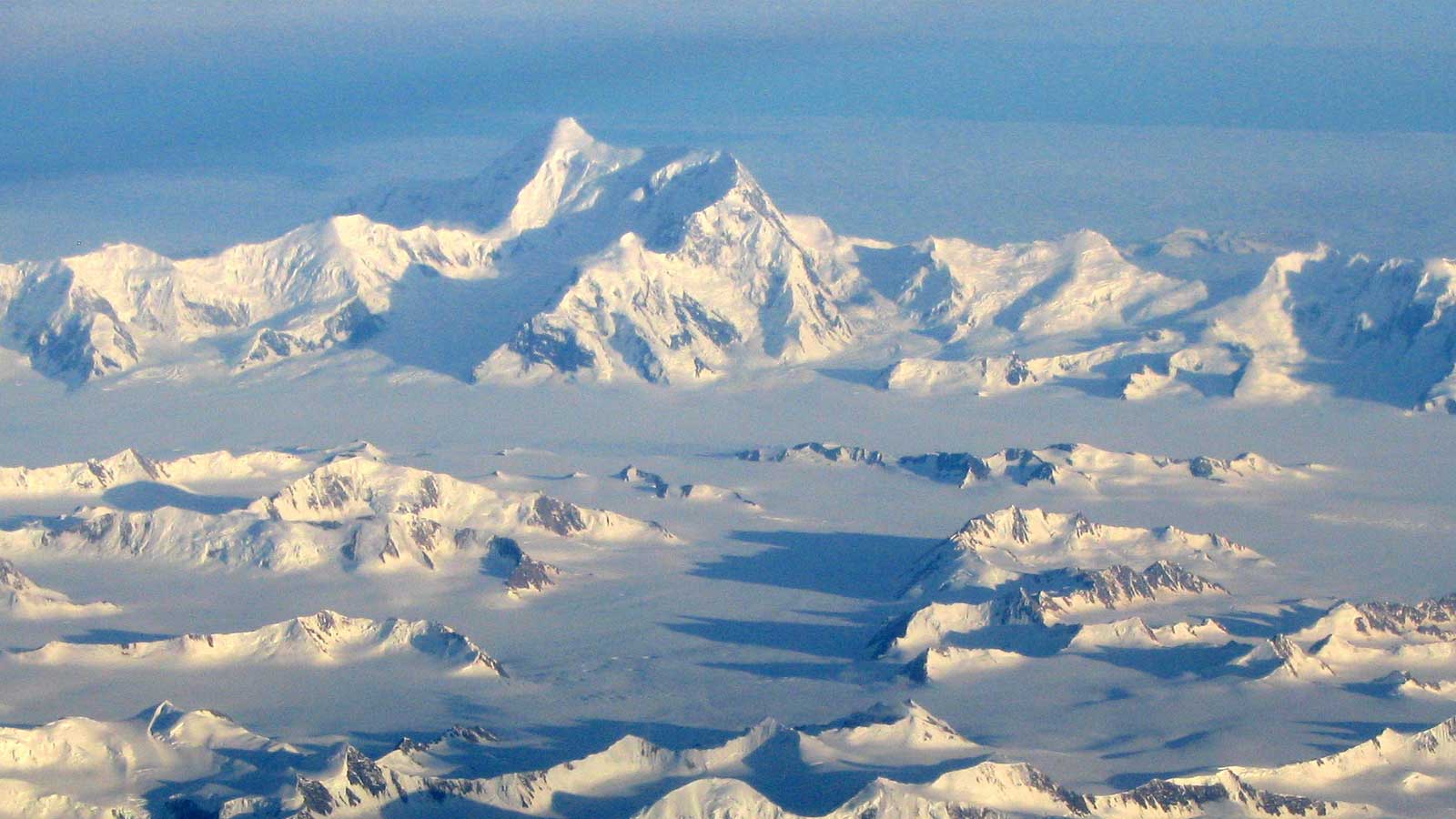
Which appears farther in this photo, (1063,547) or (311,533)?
(1063,547)

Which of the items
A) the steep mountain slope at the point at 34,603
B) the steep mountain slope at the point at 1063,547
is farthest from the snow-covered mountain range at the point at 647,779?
the steep mountain slope at the point at 1063,547

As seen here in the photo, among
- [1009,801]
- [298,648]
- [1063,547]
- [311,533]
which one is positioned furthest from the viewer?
[1063,547]

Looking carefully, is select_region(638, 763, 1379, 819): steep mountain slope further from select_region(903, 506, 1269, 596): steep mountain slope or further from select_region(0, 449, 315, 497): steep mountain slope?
select_region(0, 449, 315, 497): steep mountain slope

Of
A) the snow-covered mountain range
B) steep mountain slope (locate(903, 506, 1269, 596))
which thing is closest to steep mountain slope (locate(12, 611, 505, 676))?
the snow-covered mountain range

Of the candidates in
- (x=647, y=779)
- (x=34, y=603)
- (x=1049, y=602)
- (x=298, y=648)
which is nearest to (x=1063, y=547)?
(x=1049, y=602)

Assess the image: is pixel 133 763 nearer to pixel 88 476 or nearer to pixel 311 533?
pixel 311 533

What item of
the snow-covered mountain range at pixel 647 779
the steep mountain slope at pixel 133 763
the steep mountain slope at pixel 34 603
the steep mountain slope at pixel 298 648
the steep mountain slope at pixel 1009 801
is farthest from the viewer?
the steep mountain slope at pixel 34 603

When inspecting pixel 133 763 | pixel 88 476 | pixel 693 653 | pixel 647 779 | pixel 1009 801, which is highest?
pixel 1009 801

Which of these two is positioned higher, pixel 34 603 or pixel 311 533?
pixel 34 603

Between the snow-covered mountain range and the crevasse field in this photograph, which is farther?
the crevasse field

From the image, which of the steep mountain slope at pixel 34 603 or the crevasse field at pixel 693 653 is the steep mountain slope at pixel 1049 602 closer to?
the crevasse field at pixel 693 653

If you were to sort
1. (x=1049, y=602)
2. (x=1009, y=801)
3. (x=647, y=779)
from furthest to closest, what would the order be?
(x=1049, y=602) → (x=647, y=779) → (x=1009, y=801)

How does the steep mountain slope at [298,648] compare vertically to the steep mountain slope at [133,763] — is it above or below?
below
